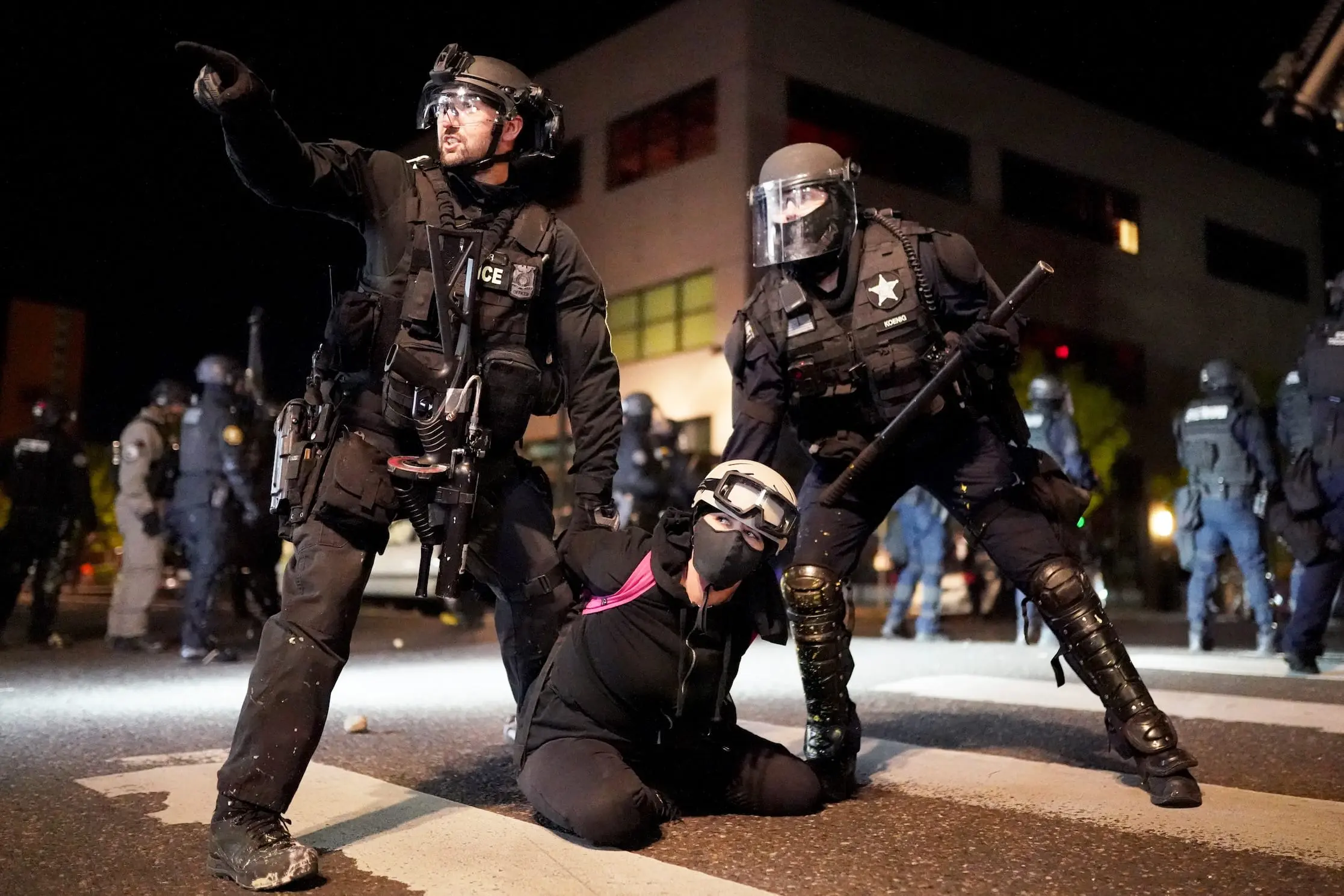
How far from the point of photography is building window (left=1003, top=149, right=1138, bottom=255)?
27125 mm

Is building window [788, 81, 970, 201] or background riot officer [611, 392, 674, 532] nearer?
background riot officer [611, 392, 674, 532]

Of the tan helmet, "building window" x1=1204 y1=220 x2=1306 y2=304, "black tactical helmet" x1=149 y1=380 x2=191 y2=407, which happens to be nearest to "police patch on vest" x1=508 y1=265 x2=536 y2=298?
the tan helmet

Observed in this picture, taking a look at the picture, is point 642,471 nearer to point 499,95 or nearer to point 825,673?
point 825,673

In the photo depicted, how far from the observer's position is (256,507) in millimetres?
8578

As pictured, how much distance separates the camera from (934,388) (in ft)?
11.6

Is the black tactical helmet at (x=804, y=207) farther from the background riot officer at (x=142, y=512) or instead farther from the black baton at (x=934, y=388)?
the background riot officer at (x=142, y=512)

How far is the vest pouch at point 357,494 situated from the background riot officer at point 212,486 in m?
5.92

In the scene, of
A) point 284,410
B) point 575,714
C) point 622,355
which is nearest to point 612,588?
point 575,714

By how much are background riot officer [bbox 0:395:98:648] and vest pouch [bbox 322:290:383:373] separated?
8.10 metres

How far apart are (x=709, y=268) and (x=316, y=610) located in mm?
20229

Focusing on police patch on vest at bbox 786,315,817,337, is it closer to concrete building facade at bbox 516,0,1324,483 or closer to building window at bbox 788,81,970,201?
concrete building facade at bbox 516,0,1324,483

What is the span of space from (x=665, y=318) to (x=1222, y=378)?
1619 centimetres

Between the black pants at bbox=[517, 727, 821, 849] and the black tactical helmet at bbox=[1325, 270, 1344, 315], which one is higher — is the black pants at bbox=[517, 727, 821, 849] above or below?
below

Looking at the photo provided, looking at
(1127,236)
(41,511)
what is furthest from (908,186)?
(41,511)
